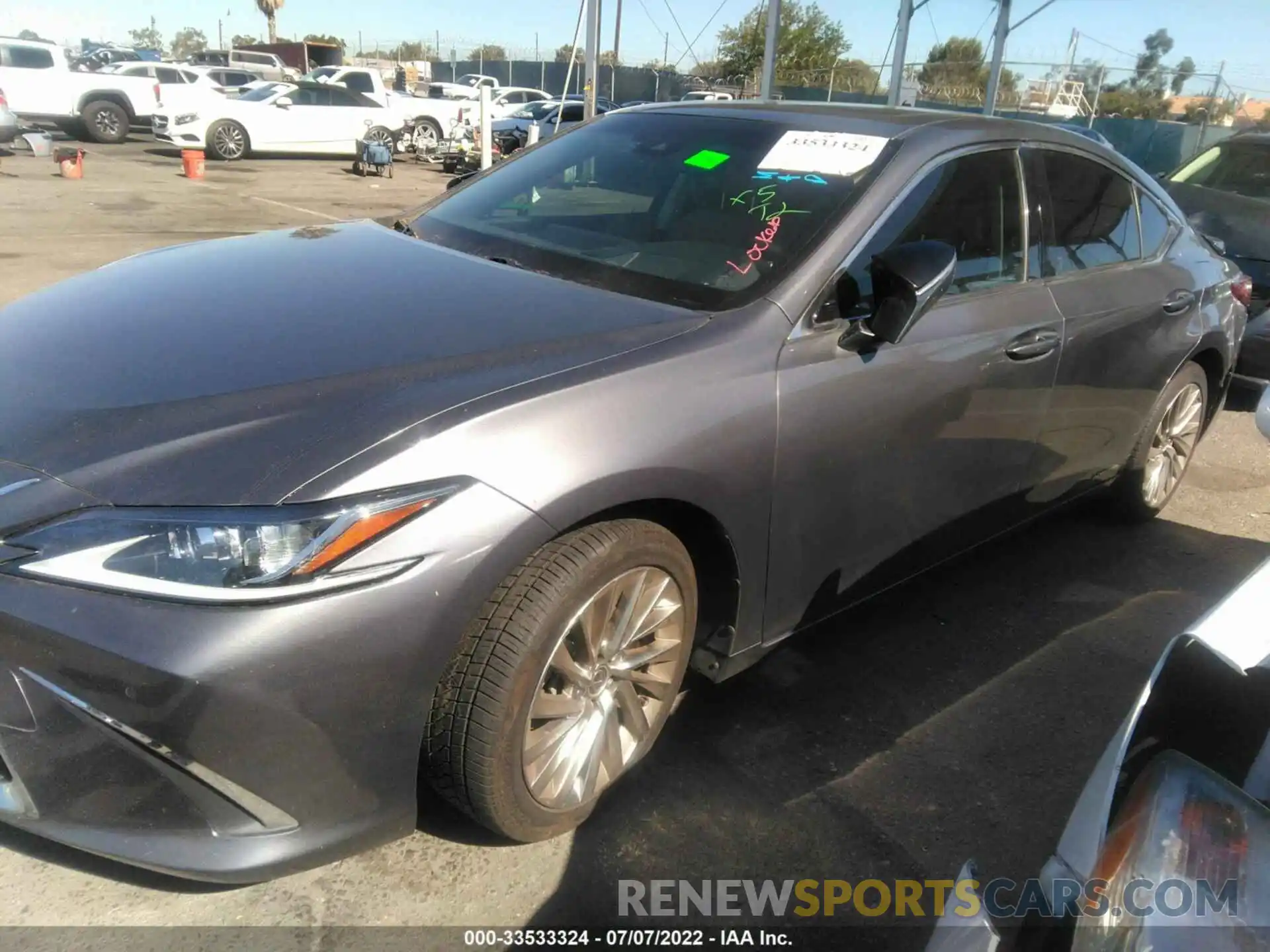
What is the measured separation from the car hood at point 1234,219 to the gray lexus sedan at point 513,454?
13.9 ft

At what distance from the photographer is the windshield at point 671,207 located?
2594mm

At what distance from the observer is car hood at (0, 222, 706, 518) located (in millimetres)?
1803

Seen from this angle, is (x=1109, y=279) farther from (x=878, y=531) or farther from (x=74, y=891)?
(x=74, y=891)

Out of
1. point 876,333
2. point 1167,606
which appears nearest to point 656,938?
point 876,333

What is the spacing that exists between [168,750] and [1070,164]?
3.29 m

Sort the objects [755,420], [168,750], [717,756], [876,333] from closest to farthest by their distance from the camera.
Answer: [168,750]
[755,420]
[876,333]
[717,756]

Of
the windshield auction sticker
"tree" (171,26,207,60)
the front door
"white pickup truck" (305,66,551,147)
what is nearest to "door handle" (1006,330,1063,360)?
the front door

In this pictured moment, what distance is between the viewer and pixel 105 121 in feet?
66.3

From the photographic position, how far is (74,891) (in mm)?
2059

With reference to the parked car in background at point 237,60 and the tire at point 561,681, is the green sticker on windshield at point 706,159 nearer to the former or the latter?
the tire at point 561,681

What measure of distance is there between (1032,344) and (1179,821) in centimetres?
206

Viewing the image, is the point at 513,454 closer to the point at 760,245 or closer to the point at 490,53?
the point at 760,245

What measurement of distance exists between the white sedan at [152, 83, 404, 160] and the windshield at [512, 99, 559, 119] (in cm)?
463

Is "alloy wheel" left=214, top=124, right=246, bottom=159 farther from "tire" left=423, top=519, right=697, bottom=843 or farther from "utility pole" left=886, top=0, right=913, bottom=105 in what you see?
"tire" left=423, top=519, right=697, bottom=843
